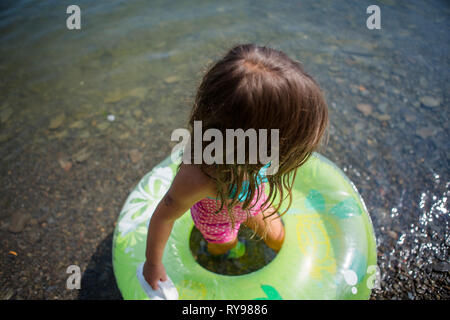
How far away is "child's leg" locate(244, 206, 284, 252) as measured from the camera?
1659 mm

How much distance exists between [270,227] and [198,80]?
984 millimetres

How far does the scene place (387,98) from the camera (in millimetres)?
3004

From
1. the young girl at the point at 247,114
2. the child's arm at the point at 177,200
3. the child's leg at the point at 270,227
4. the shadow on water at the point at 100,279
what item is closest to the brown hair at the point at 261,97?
the young girl at the point at 247,114

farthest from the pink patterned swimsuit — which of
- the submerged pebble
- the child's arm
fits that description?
the submerged pebble

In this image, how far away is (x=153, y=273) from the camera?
142 cm

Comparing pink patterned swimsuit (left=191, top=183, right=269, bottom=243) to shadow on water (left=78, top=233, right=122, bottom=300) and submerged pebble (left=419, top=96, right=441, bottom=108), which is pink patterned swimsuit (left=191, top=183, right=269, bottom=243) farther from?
submerged pebble (left=419, top=96, right=441, bottom=108)

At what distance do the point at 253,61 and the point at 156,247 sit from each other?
874mm


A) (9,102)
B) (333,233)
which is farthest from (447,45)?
(9,102)

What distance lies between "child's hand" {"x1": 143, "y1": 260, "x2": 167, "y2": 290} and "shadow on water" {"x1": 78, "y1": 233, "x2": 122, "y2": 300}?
0.56 metres

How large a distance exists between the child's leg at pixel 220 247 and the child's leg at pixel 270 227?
0.59 feet

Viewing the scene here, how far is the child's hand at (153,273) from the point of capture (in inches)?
55.0

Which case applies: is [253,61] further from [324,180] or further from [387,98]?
[387,98]

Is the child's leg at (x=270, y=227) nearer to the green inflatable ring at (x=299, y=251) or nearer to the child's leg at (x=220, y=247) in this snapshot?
the green inflatable ring at (x=299, y=251)

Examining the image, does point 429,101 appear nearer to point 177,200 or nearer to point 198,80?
point 198,80
